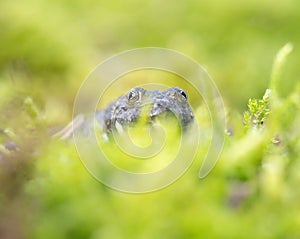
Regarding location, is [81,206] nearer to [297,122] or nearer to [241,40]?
[297,122]

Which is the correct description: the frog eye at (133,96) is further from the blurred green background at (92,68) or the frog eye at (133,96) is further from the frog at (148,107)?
the blurred green background at (92,68)

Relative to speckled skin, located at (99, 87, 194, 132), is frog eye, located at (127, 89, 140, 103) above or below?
above

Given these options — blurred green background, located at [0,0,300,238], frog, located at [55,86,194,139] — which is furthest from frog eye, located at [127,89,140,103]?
blurred green background, located at [0,0,300,238]

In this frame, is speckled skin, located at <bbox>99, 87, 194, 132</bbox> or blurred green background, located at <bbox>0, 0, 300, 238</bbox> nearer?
blurred green background, located at <bbox>0, 0, 300, 238</bbox>

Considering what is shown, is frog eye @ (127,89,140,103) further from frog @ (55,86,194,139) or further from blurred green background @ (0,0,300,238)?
blurred green background @ (0,0,300,238)

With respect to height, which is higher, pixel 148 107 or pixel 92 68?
pixel 92 68

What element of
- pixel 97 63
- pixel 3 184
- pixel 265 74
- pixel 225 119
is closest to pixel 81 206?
pixel 3 184

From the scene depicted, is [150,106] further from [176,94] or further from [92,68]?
[92,68]

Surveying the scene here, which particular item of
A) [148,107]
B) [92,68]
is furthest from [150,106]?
[92,68]

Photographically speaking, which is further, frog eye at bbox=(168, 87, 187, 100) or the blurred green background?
frog eye at bbox=(168, 87, 187, 100)
